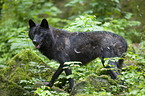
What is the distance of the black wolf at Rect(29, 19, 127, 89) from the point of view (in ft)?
16.4

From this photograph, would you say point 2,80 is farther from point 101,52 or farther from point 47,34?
point 101,52

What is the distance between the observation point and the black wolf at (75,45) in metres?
5.00

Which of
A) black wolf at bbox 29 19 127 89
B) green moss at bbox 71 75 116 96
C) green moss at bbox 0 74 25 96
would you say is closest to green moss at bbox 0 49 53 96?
green moss at bbox 0 74 25 96

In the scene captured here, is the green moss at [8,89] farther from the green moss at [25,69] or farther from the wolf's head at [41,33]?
the wolf's head at [41,33]

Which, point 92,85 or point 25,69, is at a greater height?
point 92,85

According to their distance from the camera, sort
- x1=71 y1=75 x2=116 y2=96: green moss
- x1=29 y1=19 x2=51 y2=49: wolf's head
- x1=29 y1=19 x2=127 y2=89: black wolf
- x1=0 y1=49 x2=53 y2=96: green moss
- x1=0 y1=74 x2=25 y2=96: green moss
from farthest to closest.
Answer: x1=0 y1=49 x2=53 y2=96: green moss
x1=29 y1=19 x2=127 y2=89: black wolf
x1=29 y1=19 x2=51 y2=49: wolf's head
x1=0 y1=74 x2=25 y2=96: green moss
x1=71 y1=75 x2=116 y2=96: green moss

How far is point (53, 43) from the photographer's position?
509cm

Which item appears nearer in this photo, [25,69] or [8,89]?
[8,89]

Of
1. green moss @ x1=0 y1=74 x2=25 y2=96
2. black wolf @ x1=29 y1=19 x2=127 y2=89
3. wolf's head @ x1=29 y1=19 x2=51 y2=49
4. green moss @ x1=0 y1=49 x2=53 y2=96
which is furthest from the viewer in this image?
green moss @ x1=0 y1=49 x2=53 y2=96

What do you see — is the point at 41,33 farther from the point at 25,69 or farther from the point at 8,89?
the point at 8,89

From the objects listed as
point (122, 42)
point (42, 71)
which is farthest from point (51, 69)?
point (122, 42)

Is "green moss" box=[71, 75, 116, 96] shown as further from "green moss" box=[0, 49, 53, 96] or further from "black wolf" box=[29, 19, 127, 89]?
"green moss" box=[0, 49, 53, 96]

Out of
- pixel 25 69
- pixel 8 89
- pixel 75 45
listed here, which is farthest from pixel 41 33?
pixel 8 89

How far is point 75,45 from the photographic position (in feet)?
17.1
